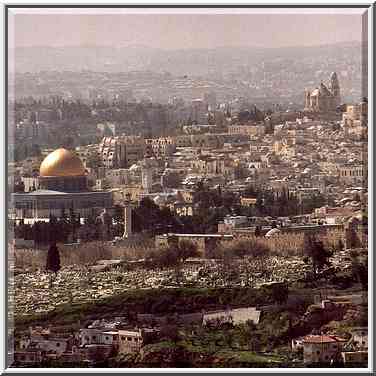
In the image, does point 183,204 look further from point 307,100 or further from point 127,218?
→ point 307,100

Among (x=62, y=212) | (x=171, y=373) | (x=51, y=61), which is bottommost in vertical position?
(x=171, y=373)

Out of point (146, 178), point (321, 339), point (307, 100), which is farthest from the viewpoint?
point (146, 178)

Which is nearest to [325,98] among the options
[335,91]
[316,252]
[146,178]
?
[335,91]

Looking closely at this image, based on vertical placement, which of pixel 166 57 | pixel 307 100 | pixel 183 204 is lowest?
pixel 183 204

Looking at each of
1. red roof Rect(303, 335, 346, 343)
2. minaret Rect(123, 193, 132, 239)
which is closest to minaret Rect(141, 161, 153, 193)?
minaret Rect(123, 193, 132, 239)

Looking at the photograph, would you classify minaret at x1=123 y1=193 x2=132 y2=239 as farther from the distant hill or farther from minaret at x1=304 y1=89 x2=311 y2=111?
minaret at x1=304 y1=89 x2=311 y2=111

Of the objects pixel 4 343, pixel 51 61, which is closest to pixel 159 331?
pixel 4 343

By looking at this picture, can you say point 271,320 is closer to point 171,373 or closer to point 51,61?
point 171,373

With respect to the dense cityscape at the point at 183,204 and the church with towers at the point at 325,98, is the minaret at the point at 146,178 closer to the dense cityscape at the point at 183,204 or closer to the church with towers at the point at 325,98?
the dense cityscape at the point at 183,204
